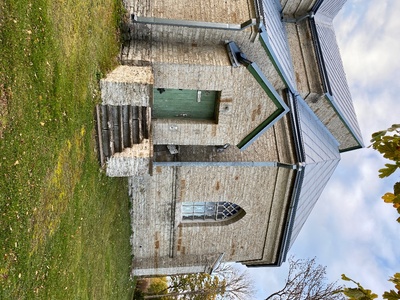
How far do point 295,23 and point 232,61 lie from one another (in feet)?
16.3

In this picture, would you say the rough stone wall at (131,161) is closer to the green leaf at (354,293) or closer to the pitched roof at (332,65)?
the pitched roof at (332,65)

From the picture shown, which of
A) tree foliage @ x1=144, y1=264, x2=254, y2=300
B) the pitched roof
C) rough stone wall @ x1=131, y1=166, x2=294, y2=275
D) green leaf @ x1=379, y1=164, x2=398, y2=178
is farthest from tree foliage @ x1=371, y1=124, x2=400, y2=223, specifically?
tree foliage @ x1=144, y1=264, x2=254, y2=300

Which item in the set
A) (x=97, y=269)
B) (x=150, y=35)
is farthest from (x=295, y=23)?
(x=97, y=269)

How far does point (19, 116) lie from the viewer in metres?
5.84

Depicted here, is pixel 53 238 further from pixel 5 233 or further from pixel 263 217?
pixel 263 217

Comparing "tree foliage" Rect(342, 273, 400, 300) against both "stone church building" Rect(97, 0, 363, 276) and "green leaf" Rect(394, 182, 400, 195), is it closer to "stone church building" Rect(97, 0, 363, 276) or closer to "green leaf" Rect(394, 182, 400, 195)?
"green leaf" Rect(394, 182, 400, 195)

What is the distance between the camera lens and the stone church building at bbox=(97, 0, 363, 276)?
33.1 ft

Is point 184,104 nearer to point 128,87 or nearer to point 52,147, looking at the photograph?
point 128,87

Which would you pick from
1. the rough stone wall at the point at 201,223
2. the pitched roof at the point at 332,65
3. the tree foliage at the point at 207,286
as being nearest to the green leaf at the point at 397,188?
the rough stone wall at the point at 201,223

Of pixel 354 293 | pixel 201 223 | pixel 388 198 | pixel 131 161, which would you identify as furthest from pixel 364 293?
pixel 201 223

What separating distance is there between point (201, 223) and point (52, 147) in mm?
7497

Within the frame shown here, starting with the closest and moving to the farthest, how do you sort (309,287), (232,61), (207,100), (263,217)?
(232,61) < (207,100) < (263,217) < (309,287)

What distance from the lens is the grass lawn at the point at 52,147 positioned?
5.62 metres

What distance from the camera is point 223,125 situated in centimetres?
1084
